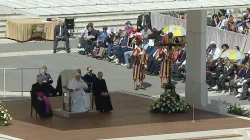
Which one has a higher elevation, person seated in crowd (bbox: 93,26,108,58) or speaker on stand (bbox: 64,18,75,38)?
speaker on stand (bbox: 64,18,75,38)

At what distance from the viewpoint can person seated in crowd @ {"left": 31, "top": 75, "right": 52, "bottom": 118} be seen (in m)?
31.6

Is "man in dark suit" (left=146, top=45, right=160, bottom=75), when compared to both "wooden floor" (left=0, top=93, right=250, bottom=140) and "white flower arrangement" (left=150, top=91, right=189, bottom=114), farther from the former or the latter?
"white flower arrangement" (left=150, top=91, right=189, bottom=114)

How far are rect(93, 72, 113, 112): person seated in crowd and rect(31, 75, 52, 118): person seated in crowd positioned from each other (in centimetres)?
161

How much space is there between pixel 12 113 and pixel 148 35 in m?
12.2

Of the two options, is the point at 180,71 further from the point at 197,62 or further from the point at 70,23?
the point at 70,23

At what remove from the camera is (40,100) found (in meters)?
31.6

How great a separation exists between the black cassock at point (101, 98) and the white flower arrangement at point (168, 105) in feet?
4.21

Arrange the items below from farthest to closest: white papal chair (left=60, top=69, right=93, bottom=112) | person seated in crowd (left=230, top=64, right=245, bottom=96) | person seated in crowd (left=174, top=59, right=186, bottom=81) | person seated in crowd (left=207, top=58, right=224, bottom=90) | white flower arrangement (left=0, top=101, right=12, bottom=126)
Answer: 1. person seated in crowd (left=174, top=59, right=186, bottom=81)
2. person seated in crowd (left=207, top=58, right=224, bottom=90)
3. person seated in crowd (left=230, top=64, right=245, bottom=96)
4. white papal chair (left=60, top=69, right=93, bottom=112)
5. white flower arrangement (left=0, top=101, right=12, bottom=126)

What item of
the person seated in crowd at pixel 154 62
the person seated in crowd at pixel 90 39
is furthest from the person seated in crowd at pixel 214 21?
the person seated in crowd at pixel 154 62

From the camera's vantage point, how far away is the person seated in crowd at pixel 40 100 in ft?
104

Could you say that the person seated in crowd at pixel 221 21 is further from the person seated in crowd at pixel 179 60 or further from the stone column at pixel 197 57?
the stone column at pixel 197 57

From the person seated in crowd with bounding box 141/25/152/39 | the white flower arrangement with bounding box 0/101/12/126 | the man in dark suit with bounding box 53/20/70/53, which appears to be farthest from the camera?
the man in dark suit with bounding box 53/20/70/53

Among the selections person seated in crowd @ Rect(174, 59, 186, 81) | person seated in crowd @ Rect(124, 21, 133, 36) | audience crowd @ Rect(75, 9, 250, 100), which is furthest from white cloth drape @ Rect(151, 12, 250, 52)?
person seated in crowd @ Rect(174, 59, 186, 81)

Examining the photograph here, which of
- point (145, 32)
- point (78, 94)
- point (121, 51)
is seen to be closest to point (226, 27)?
point (145, 32)
